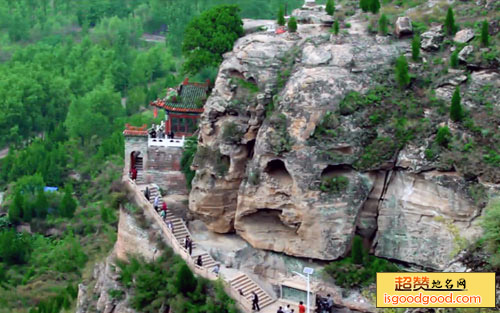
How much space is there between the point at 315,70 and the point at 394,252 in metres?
7.86

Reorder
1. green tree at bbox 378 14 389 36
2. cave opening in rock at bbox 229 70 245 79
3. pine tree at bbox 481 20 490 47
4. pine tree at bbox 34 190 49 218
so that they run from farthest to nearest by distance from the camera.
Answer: pine tree at bbox 34 190 49 218, cave opening in rock at bbox 229 70 245 79, green tree at bbox 378 14 389 36, pine tree at bbox 481 20 490 47

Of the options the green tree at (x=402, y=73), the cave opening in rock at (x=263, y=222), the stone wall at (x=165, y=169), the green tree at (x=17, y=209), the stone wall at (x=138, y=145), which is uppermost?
the green tree at (x=402, y=73)

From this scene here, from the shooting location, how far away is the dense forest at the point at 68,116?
165 ft

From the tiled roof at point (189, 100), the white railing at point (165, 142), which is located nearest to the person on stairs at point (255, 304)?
the white railing at point (165, 142)

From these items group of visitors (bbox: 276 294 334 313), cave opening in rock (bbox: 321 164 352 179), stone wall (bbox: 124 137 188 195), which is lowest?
group of visitors (bbox: 276 294 334 313)

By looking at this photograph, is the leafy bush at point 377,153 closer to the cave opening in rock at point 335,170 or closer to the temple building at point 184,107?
the cave opening in rock at point 335,170

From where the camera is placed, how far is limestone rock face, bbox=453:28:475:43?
35500 millimetres

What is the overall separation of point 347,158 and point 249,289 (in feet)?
21.4

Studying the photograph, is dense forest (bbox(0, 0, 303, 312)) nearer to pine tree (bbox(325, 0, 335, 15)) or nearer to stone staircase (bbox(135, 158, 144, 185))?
stone staircase (bbox(135, 158, 144, 185))

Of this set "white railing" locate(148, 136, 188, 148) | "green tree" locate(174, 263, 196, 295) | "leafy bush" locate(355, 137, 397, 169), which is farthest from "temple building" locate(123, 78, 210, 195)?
"leafy bush" locate(355, 137, 397, 169)

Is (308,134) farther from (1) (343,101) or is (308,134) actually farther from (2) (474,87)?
(2) (474,87)

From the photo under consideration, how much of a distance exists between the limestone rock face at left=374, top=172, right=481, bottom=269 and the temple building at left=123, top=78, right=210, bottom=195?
10783mm

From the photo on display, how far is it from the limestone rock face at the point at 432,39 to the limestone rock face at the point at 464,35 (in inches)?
25.1

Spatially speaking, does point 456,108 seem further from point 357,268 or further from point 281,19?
point 281,19
